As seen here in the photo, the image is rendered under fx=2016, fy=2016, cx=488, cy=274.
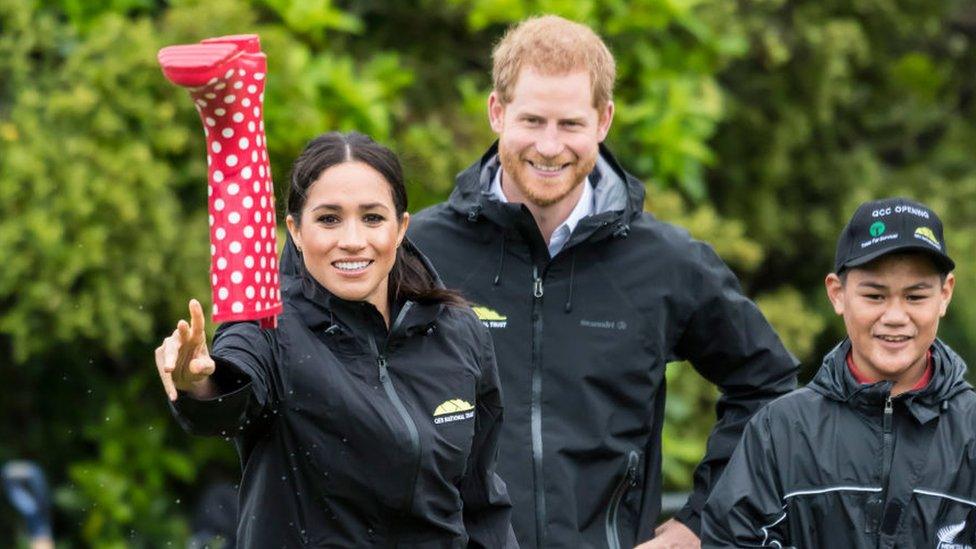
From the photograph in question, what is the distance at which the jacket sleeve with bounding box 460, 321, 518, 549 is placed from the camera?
4.64 metres

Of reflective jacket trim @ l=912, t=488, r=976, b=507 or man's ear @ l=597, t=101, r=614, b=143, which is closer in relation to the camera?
reflective jacket trim @ l=912, t=488, r=976, b=507

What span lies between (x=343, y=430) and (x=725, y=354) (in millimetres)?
1685

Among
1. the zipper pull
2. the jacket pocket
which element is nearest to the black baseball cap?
the zipper pull

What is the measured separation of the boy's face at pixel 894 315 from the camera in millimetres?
4723

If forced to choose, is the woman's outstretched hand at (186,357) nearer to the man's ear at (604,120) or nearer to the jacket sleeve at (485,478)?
the jacket sleeve at (485,478)

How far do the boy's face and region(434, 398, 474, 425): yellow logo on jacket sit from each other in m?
0.97

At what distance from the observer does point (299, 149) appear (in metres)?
8.48

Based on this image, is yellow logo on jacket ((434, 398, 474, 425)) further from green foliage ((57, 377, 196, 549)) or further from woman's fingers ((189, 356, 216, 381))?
green foliage ((57, 377, 196, 549))

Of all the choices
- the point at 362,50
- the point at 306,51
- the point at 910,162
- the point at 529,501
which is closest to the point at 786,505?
the point at 529,501

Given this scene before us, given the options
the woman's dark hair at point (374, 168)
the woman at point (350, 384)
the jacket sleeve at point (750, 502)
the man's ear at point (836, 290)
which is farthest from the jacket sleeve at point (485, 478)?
the man's ear at point (836, 290)

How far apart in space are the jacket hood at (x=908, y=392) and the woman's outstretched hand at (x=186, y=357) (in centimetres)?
159

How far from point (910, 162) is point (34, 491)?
546cm

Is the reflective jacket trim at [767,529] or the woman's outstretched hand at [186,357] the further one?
the reflective jacket trim at [767,529]

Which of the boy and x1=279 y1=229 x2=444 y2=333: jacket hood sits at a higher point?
x1=279 y1=229 x2=444 y2=333: jacket hood
